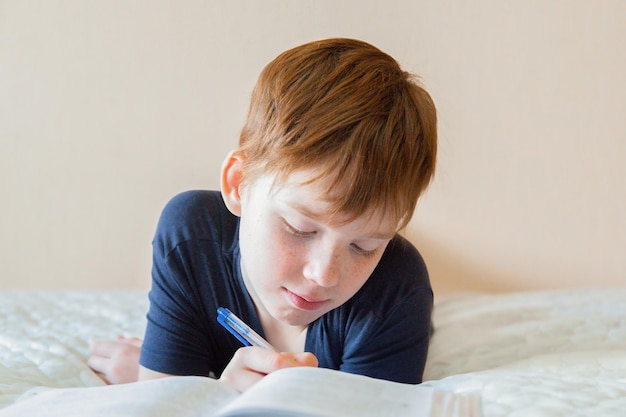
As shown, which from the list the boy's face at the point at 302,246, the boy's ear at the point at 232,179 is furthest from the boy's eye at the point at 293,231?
the boy's ear at the point at 232,179

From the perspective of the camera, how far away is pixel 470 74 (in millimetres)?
1369

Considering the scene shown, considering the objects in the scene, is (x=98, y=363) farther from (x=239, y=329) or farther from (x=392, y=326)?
(x=392, y=326)

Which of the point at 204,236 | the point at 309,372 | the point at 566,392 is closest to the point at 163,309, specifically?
the point at 204,236

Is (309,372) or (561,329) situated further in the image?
(561,329)

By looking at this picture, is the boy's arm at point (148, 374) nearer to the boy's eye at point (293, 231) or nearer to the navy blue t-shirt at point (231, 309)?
the navy blue t-shirt at point (231, 309)

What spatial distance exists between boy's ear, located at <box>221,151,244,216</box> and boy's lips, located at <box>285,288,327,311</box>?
13 cm

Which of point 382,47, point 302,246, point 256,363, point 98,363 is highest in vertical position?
point 382,47

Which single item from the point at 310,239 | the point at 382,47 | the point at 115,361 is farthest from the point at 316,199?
the point at 382,47

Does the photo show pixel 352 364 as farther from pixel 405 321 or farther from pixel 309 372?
pixel 309 372

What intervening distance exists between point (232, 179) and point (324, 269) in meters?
0.19

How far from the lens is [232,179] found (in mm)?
871

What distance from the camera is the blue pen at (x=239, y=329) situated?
0.88 m

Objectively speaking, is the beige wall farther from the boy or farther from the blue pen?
the blue pen

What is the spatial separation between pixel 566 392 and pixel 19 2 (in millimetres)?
1221
